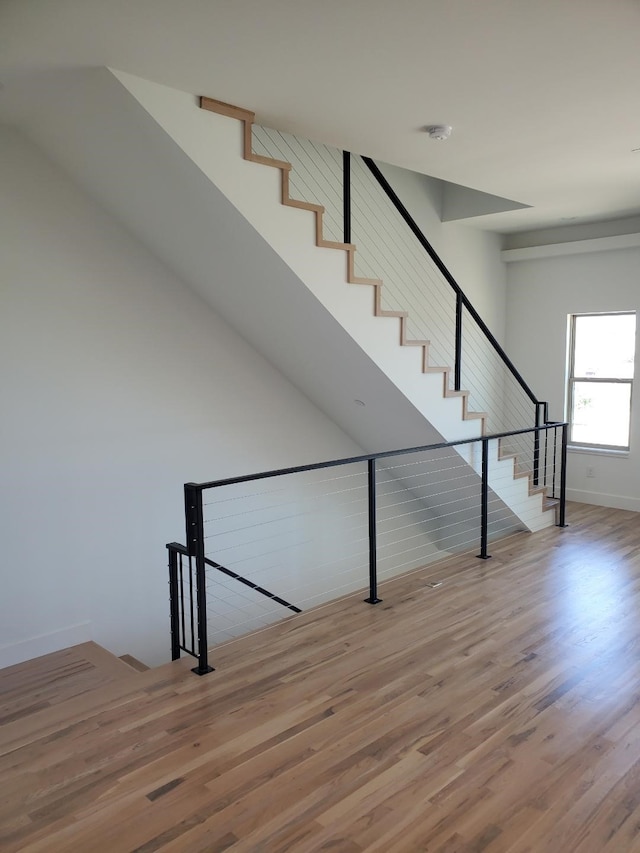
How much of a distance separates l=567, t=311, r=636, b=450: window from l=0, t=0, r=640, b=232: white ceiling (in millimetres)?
2480

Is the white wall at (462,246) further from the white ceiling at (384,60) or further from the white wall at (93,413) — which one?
the white wall at (93,413)

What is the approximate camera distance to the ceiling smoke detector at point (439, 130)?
347cm

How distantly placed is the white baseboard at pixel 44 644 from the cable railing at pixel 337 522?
1.91ft

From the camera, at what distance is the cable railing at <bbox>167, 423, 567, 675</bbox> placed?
4.59 metres

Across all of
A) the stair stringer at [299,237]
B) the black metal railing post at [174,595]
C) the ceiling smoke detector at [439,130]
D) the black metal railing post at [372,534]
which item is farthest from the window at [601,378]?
the black metal railing post at [174,595]

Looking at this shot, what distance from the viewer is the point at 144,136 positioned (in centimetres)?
297

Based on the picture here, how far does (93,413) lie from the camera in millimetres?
3898

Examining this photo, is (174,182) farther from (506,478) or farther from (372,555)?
(506,478)

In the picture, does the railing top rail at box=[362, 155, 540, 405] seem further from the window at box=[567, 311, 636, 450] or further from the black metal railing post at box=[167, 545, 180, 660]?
the black metal railing post at box=[167, 545, 180, 660]

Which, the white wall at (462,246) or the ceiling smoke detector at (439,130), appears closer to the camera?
the ceiling smoke detector at (439,130)

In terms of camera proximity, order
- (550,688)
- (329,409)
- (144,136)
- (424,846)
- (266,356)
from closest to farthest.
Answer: (424,846) < (550,688) < (144,136) < (266,356) < (329,409)

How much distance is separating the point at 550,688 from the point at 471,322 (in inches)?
158

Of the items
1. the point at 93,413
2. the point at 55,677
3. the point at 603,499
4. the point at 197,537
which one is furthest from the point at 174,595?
the point at 603,499

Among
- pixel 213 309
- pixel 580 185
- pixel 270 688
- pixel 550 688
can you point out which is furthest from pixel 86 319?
pixel 580 185
